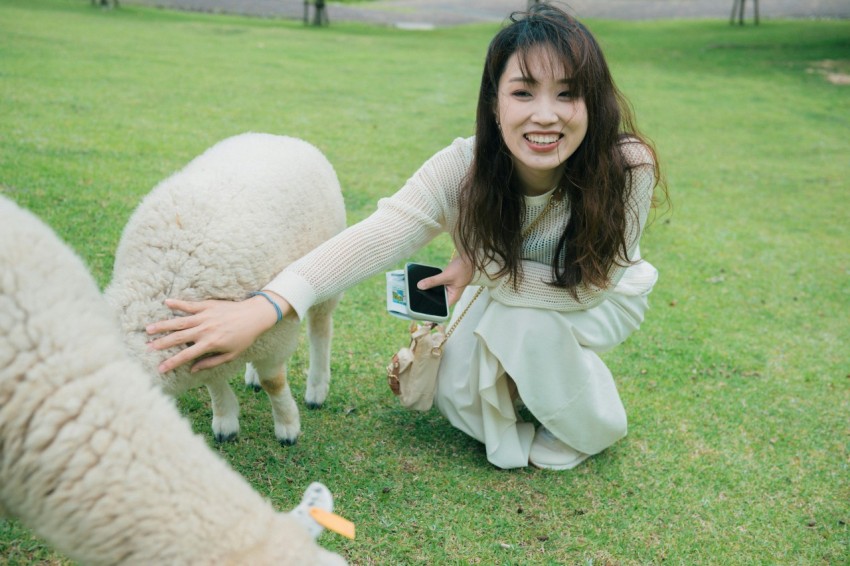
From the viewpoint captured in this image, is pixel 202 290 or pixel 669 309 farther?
pixel 669 309

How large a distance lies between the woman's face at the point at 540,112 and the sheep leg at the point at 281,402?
4.36ft

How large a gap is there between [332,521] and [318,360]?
2137mm

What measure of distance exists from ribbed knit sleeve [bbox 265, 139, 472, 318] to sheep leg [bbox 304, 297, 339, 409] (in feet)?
2.52

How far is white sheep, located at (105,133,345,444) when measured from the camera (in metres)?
2.53

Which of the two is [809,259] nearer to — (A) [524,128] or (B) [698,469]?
(B) [698,469]

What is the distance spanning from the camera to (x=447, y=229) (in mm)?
3357

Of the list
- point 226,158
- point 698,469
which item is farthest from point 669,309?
point 226,158

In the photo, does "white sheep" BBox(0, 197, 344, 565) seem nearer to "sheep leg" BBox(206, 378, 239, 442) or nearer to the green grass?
the green grass

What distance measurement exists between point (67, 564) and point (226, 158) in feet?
5.40

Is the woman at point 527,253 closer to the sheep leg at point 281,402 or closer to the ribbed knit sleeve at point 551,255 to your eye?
the ribbed knit sleeve at point 551,255

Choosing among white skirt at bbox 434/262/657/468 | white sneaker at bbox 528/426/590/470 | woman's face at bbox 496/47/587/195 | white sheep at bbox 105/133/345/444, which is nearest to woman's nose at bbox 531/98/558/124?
woman's face at bbox 496/47/587/195

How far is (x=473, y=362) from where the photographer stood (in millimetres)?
3414

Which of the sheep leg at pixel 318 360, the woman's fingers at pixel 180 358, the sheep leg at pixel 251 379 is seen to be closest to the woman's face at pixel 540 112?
the sheep leg at pixel 318 360

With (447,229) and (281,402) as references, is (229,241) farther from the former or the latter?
(447,229)
